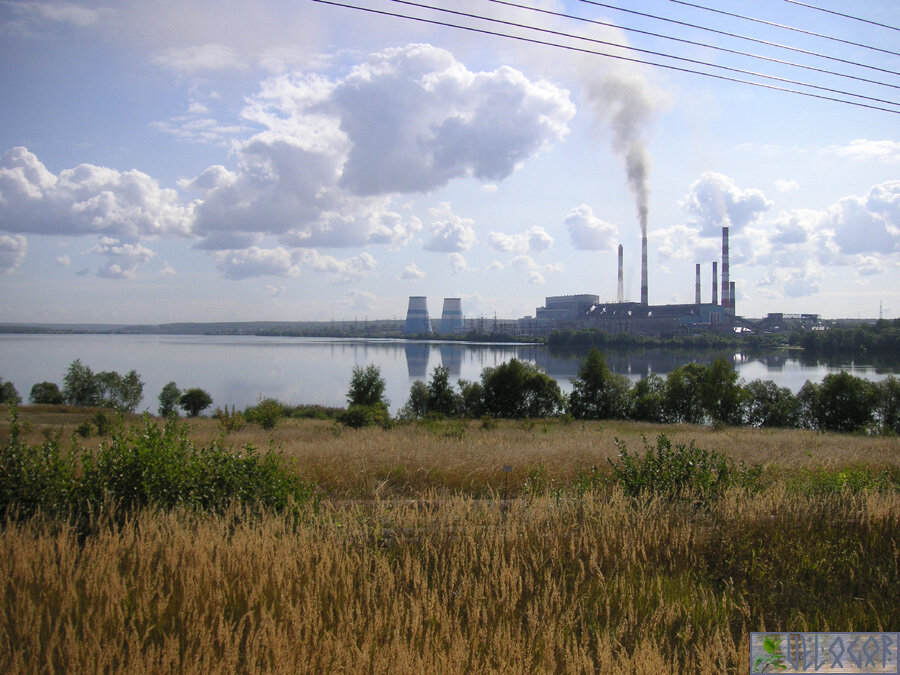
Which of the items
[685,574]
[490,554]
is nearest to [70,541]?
[490,554]

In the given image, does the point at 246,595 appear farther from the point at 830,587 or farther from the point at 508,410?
the point at 508,410

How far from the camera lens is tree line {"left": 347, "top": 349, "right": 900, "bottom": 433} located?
45031 mm

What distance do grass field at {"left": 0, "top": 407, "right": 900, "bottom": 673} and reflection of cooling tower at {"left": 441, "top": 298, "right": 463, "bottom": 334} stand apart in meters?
160

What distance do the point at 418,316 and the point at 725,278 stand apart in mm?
87318

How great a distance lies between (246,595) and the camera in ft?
10.0

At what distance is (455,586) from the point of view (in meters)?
3.71

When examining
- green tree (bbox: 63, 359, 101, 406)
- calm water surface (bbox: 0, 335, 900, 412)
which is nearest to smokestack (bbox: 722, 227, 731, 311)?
calm water surface (bbox: 0, 335, 900, 412)

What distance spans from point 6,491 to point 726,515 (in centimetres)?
588

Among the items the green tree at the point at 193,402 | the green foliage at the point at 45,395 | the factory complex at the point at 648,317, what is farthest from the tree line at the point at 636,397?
the factory complex at the point at 648,317

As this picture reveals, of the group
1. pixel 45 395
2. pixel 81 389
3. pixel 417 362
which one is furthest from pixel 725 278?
pixel 45 395

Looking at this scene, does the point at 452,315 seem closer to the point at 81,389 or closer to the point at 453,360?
the point at 453,360

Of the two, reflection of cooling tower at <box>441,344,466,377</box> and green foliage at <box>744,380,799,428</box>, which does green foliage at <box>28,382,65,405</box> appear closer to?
reflection of cooling tower at <box>441,344,466,377</box>

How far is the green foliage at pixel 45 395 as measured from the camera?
60.2 metres

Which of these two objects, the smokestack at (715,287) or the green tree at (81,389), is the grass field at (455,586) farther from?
the smokestack at (715,287)
